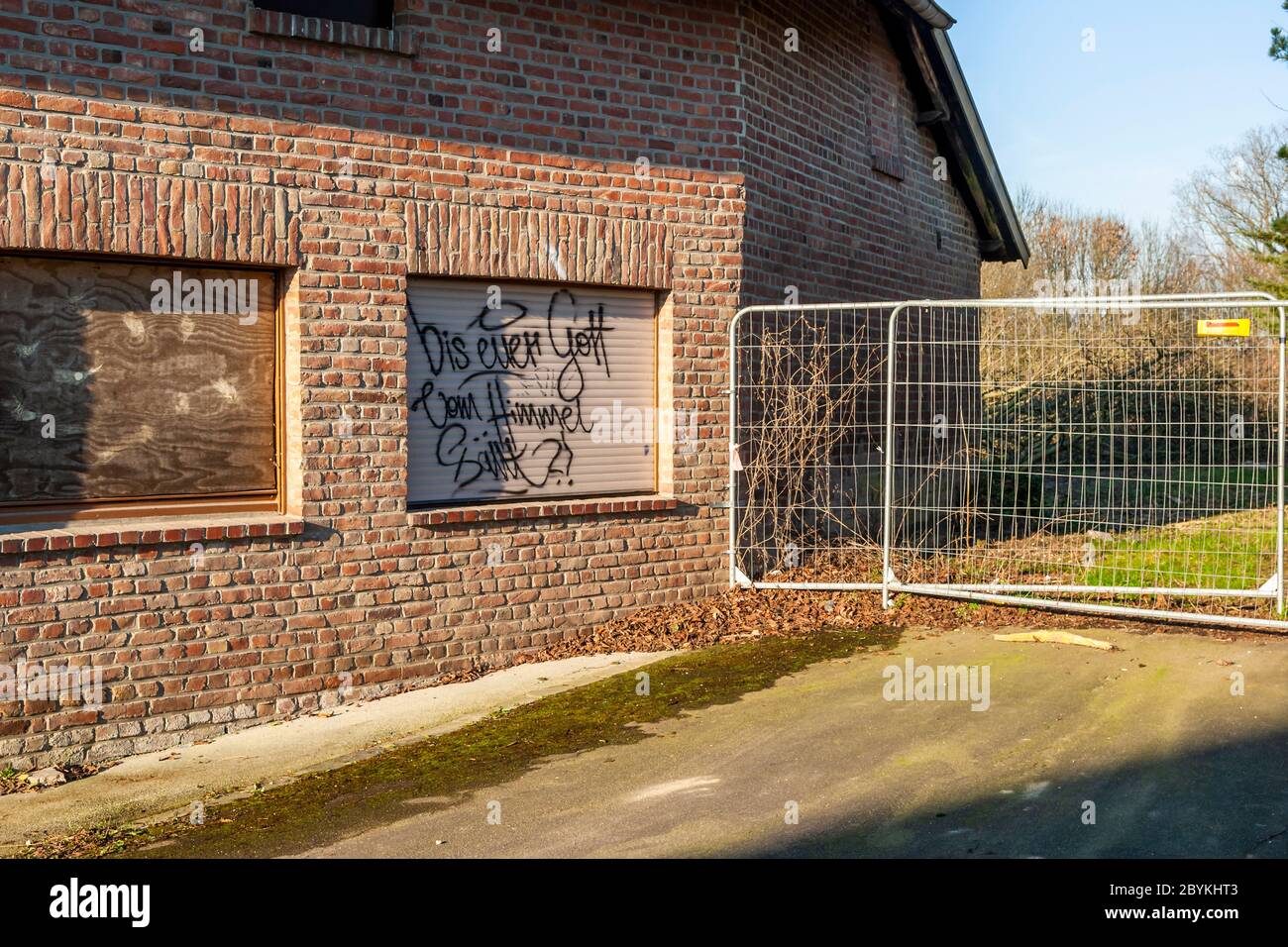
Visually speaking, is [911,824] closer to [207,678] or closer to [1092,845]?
[1092,845]

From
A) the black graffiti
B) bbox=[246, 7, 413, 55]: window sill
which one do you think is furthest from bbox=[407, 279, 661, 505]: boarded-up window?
bbox=[246, 7, 413, 55]: window sill

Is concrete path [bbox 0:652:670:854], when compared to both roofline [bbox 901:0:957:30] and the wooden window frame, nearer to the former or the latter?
the wooden window frame

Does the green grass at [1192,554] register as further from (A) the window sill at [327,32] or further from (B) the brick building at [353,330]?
(A) the window sill at [327,32]

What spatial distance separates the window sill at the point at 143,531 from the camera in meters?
6.65

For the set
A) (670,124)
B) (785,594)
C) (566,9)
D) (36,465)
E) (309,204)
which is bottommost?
(785,594)

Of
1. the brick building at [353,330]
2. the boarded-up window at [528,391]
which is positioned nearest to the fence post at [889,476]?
the brick building at [353,330]

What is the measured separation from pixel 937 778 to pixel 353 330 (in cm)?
448

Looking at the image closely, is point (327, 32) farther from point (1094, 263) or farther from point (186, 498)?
point (1094, 263)

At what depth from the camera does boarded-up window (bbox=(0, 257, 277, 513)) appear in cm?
679

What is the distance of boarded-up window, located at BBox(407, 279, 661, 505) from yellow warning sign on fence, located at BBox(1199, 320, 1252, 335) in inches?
151

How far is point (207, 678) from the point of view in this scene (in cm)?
722

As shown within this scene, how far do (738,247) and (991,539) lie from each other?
321 cm
